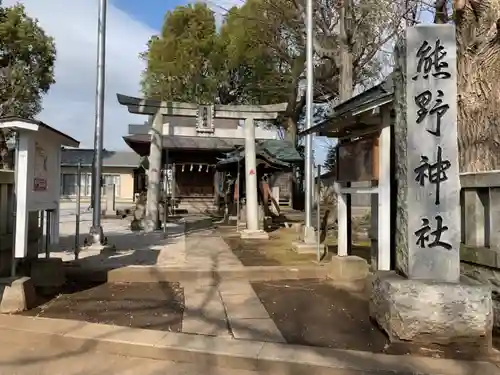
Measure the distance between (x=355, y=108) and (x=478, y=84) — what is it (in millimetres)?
2193

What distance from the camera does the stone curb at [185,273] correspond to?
24.2 feet

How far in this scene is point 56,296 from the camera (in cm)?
620

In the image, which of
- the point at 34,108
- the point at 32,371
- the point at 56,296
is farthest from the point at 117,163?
the point at 32,371

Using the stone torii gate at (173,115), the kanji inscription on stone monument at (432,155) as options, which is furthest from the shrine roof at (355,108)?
the stone torii gate at (173,115)

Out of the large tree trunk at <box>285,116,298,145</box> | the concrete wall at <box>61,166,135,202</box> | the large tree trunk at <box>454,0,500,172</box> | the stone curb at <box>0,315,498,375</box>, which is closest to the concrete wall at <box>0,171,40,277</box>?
the stone curb at <box>0,315,498,375</box>

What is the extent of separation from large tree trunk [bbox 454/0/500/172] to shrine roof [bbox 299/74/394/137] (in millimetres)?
1518

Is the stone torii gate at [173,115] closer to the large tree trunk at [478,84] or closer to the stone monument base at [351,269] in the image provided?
the stone monument base at [351,269]

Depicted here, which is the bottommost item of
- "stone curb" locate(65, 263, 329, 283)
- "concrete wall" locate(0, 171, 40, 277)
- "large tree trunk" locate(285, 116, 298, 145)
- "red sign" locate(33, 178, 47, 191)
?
"stone curb" locate(65, 263, 329, 283)

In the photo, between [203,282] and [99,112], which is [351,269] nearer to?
[203,282]

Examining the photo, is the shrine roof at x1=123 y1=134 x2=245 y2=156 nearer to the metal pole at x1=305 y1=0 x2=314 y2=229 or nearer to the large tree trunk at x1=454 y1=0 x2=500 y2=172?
the metal pole at x1=305 y1=0 x2=314 y2=229

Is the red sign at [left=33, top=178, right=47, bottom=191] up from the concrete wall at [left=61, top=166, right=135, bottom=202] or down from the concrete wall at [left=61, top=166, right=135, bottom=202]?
down

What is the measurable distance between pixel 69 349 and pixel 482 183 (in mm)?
4879

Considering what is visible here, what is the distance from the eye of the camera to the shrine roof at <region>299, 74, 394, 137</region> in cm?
559

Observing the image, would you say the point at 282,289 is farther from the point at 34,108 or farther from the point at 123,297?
the point at 34,108
